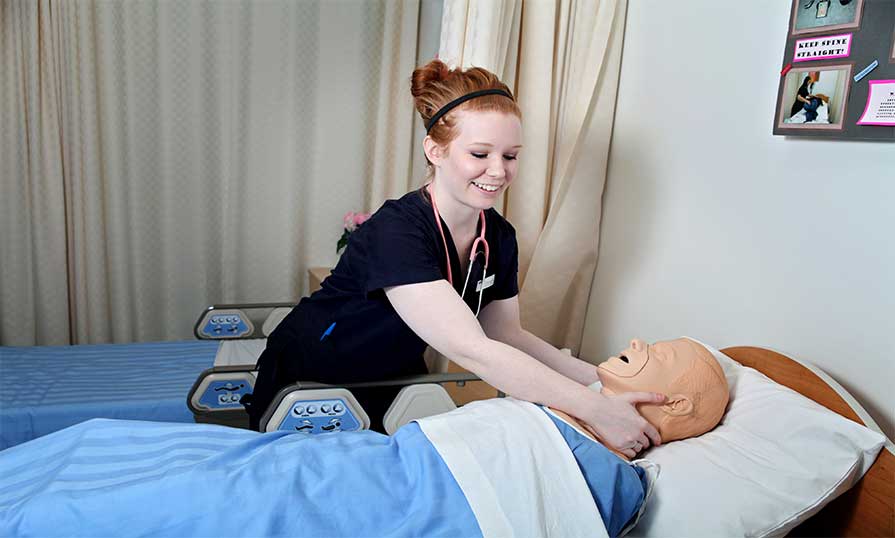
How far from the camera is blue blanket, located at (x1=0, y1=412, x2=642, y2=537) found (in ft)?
3.24

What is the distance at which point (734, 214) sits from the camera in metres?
1.69

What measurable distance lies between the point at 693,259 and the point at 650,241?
7.0 inches

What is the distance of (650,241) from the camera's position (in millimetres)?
1976

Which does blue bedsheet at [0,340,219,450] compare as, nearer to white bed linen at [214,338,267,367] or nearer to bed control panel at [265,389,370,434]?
white bed linen at [214,338,267,367]

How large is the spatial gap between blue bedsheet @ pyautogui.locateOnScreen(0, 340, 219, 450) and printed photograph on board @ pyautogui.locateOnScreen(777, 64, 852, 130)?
1.79m

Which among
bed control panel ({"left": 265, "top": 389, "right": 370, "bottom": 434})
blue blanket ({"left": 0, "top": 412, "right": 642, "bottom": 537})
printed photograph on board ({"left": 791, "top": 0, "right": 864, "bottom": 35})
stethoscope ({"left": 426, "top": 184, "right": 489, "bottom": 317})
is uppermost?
printed photograph on board ({"left": 791, "top": 0, "right": 864, "bottom": 35})

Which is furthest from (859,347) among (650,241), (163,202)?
(163,202)

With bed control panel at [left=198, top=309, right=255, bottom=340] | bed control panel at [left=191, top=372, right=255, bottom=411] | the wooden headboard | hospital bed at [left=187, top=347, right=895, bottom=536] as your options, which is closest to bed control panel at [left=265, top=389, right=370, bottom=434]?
hospital bed at [left=187, top=347, right=895, bottom=536]

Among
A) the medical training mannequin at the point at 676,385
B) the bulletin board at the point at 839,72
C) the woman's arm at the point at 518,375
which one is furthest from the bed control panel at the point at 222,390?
the bulletin board at the point at 839,72

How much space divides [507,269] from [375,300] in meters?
0.34

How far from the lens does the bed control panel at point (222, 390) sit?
1916 millimetres

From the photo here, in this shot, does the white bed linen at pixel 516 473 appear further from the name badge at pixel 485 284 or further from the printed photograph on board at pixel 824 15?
the printed photograph on board at pixel 824 15

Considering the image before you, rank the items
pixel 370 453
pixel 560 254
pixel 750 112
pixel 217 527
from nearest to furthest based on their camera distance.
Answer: pixel 217 527 → pixel 370 453 → pixel 750 112 → pixel 560 254

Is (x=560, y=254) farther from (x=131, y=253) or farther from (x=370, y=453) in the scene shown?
(x=131, y=253)
